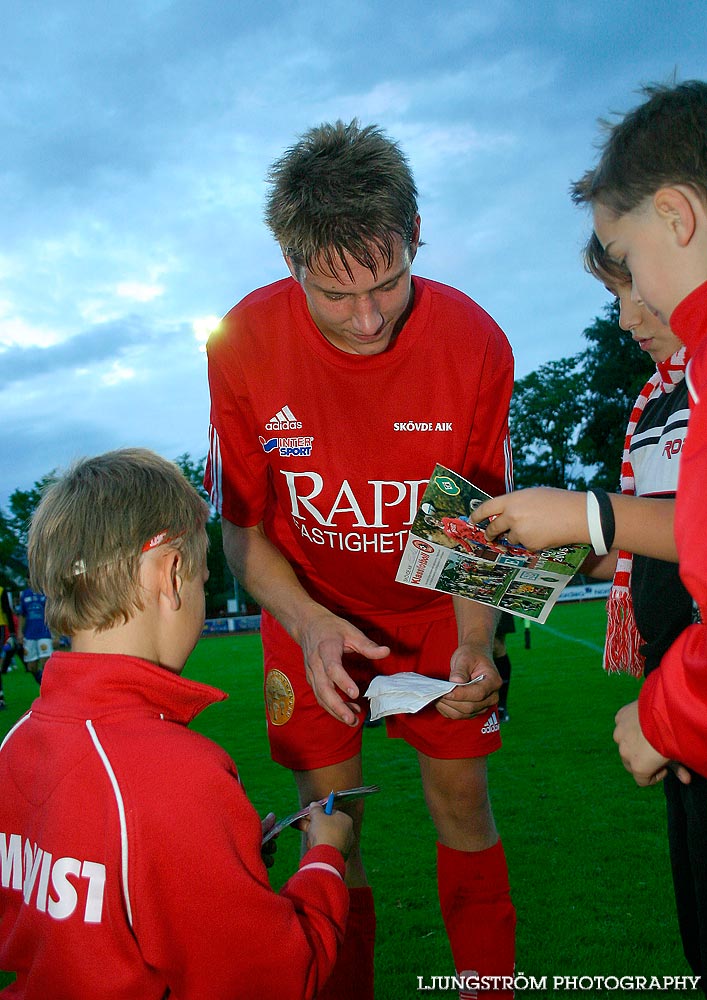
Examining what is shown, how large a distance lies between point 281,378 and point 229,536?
2.10 ft

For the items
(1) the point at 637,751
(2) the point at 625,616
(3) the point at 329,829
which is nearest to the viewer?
(1) the point at 637,751

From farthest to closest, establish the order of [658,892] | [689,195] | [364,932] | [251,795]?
1. [251,795]
2. [658,892]
3. [364,932]
4. [689,195]

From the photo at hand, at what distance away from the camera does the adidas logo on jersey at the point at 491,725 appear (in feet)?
9.68

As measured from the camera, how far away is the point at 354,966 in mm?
2732

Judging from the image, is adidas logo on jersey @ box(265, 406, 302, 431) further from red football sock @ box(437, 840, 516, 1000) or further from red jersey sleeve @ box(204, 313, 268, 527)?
red football sock @ box(437, 840, 516, 1000)

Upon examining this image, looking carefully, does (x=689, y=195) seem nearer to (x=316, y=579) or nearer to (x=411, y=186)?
(x=411, y=186)

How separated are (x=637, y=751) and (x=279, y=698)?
1.58m

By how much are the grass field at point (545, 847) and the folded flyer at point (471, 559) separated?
1568 mm

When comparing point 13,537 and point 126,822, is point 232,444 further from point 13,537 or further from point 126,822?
point 13,537

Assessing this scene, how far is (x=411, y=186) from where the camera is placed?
8.50 feet

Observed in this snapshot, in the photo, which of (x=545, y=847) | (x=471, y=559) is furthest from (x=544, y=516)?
(x=545, y=847)

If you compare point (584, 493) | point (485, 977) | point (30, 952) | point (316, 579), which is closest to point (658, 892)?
point (485, 977)

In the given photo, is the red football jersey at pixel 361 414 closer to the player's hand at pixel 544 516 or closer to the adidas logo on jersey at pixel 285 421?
the adidas logo on jersey at pixel 285 421

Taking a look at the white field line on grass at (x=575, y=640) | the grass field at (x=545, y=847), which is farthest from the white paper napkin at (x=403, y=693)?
the white field line on grass at (x=575, y=640)
